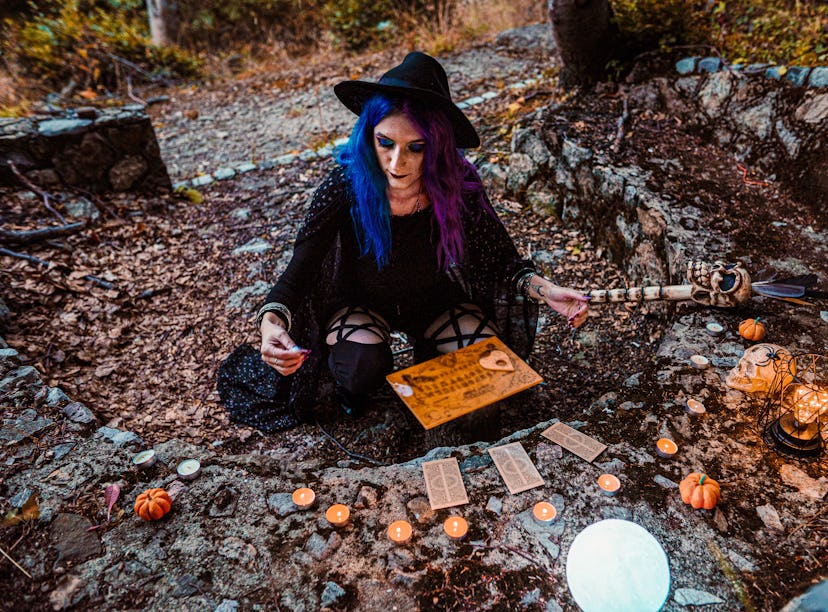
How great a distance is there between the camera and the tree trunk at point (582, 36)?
13.2 ft

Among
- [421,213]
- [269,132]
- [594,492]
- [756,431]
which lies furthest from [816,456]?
[269,132]

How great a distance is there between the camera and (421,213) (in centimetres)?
234

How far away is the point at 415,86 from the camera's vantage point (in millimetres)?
1856

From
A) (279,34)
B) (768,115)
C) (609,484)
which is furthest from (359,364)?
(279,34)

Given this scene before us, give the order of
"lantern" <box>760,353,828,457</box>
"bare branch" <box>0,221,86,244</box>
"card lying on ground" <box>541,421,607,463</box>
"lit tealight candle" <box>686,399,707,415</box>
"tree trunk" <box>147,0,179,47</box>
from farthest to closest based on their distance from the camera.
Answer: "tree trunk" <box>147,0,179,47</box>, "bare branch" <box>0,221,86,244</box>, "lit tealight candle" <box>686,399,707,415</box>, "card lying on ground" <box>541,421,607,463</box>, "lantern" <box>760,353,828,457</box>

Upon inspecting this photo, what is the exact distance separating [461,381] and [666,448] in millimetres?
901

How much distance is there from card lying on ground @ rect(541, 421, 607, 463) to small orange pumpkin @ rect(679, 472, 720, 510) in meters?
0.33

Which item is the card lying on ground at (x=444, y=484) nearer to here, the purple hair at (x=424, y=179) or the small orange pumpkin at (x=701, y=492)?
the small orange pumpkin at (x=701, y=492)

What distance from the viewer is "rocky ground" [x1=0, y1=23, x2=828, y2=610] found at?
1.59 m

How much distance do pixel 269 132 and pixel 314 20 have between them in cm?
521

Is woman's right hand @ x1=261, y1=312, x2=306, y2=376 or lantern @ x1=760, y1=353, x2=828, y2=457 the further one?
woman's right hand @ x1=261, y1=312, x2=306, y2=376

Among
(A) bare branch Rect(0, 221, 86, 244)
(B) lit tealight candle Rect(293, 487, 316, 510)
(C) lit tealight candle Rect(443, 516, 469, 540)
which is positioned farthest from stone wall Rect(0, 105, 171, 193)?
(C) lit tealight candle Rect(443, 516, 469, 540)

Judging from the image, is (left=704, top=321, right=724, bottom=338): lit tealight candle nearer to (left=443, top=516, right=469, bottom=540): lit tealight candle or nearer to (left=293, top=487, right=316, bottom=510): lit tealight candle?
(left=443, top=516, right=469, bottom=540): lit tealight candle

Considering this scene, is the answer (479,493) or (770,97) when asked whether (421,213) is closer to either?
(479,493)
